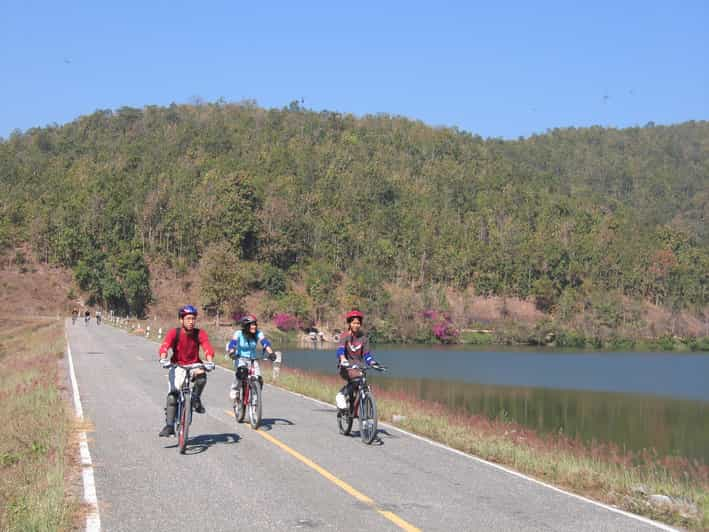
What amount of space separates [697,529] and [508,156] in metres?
194

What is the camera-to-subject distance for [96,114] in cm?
18475

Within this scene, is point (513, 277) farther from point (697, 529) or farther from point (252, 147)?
point (697, 529)

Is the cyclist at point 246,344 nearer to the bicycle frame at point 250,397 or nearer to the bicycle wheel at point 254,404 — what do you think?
the bicycle frame at point 250,397

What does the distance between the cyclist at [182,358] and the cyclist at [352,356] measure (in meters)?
2.52

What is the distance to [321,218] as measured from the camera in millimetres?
129250

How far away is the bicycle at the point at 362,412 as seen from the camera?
1439 centimetres

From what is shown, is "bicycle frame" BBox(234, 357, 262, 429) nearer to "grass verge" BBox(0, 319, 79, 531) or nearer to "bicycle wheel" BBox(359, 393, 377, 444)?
"bicycle wheel" BBox(359, 393, 377, 444)

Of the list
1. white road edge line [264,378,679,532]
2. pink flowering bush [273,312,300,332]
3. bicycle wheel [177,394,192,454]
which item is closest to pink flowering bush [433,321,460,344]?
pink flowering bush [273,312,300,332]

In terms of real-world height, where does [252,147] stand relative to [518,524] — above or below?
above

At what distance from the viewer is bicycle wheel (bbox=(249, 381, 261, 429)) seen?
611 inches

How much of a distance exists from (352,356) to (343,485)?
4.38 metres

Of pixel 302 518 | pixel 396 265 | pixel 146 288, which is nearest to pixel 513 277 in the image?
pixel 396 265

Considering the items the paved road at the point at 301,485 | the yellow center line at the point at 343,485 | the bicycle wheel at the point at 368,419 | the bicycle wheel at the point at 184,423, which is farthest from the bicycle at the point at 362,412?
the bicycle wheel at the point at 184,423

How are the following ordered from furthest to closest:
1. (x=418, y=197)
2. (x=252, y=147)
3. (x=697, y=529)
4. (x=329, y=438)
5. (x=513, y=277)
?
(x=252, y=147)
(x=418, y=197)
(x=513, y=277)
(x=329, y=438)
(x=697, y=529)
